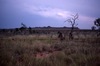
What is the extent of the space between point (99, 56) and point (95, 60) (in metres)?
0.55

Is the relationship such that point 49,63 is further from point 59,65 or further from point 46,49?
point 46,49

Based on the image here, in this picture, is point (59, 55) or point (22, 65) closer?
point (22, 65)

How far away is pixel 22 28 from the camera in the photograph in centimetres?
6575

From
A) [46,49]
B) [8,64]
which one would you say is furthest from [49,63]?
[46,49]

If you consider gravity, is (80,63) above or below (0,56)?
→ below

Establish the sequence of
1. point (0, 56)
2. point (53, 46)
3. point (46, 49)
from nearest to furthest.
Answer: point (0, 56)
point (46, 49)
point (53, 46)

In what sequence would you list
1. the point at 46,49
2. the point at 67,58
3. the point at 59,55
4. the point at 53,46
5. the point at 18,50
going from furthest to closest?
1. the point at 53,46
2. the point at 46,49
3. the point at 18,50
4. the point at 59,55
5. the point at 67,58

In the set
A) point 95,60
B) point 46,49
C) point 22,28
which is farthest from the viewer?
point 22,28

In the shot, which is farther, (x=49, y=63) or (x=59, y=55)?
(x=59, y=55)

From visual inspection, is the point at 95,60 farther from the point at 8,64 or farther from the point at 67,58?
the point at 8,64

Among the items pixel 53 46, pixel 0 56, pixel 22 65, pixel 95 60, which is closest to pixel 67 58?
pixel 95 60

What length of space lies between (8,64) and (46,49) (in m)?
8.44

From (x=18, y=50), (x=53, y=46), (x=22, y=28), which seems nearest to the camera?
(x=18, y=50)

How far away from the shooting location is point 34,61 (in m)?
9.30
